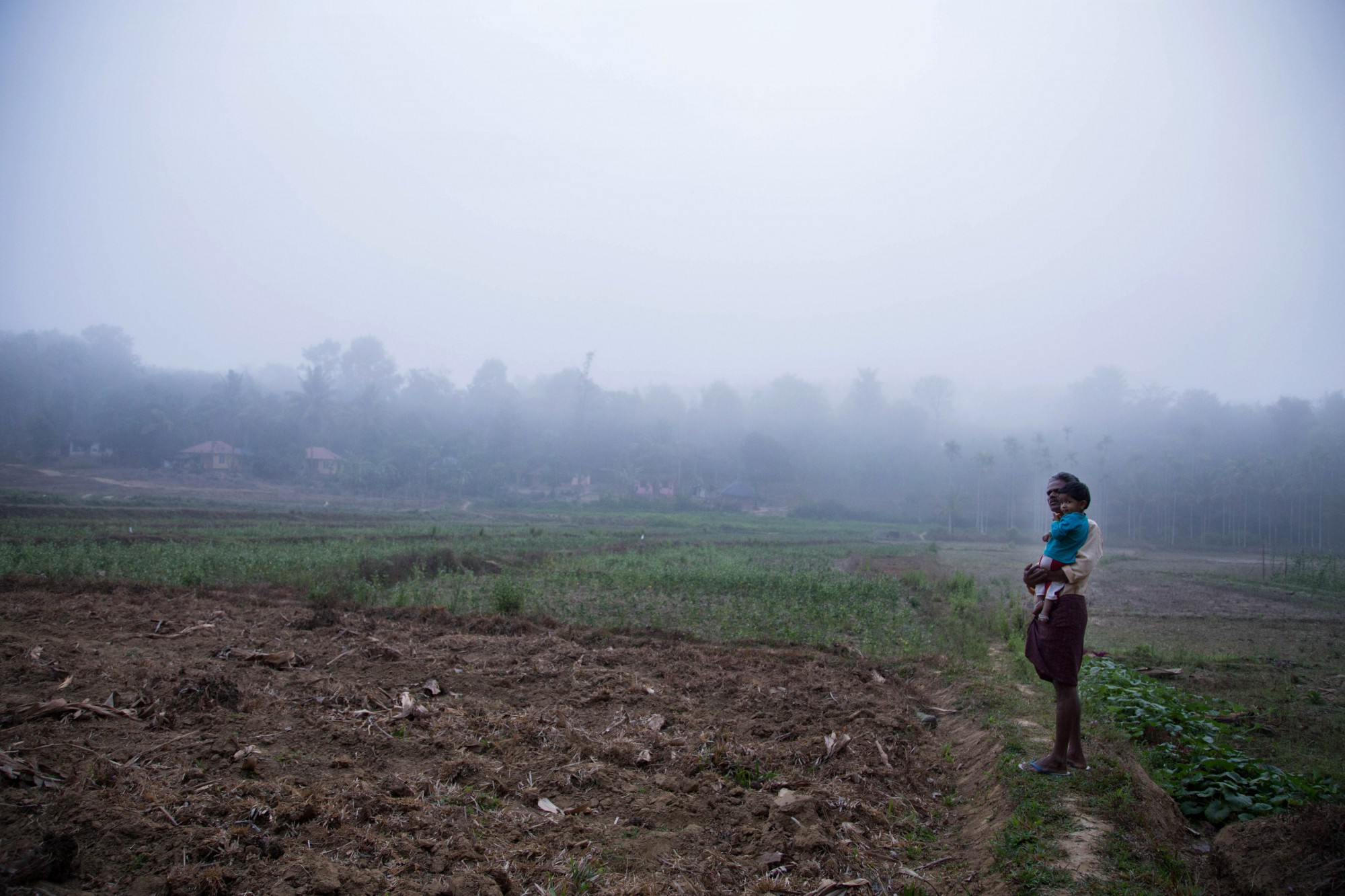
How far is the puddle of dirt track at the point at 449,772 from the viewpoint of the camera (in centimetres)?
346

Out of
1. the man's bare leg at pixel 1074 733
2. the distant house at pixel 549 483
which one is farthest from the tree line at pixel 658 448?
the man's bare leg at pixel 1074 733

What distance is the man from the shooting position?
426 cm

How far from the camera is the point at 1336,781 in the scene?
465 centimetres

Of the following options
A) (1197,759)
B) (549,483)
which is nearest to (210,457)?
(549,483)

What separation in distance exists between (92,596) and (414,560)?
694 centimetres

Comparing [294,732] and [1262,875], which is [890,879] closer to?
[1262,875]

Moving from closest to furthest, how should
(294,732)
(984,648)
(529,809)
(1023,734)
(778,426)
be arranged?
(529,809)
(294,732)
(1023,734)
(984,648)
(778,426)

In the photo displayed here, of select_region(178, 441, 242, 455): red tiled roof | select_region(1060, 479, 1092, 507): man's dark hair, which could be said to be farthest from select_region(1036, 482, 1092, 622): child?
select_region(178, 441, 242, 455): red tiled roof

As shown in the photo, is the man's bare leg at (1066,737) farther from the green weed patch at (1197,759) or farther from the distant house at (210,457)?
the distant house at (210,457)

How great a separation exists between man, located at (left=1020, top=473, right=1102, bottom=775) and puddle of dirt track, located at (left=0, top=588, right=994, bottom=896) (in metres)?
0.76

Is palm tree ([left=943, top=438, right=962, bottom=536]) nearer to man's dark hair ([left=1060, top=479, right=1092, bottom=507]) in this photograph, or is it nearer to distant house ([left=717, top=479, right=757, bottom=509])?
distant house ([left=717, top=479, right=757, bottom=509])


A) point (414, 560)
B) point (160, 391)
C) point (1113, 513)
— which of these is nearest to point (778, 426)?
point (1113, 513)

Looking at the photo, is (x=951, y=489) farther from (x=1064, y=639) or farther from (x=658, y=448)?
(x=1064, y=639)

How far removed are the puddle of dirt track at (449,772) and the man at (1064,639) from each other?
0.76m
